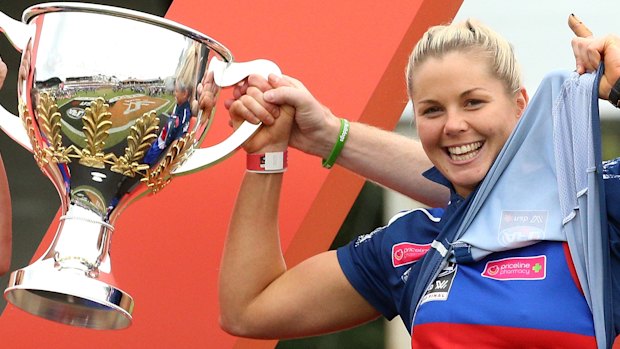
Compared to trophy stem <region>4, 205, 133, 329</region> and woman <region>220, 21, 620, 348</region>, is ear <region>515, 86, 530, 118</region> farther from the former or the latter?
trophy stem <region>4, 205, 133, 329</region>

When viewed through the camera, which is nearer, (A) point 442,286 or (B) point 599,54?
(B) point 599,54

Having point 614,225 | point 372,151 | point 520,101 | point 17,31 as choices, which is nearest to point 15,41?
point 17,31

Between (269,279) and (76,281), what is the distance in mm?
419

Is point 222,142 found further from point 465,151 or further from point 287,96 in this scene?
point 465,151

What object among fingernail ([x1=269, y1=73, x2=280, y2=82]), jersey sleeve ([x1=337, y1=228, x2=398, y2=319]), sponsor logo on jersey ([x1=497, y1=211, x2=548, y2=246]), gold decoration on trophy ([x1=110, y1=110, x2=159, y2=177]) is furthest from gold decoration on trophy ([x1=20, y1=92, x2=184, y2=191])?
sponsor logo on jersey ([x1=497, y1=211, x2=548, y2=246])

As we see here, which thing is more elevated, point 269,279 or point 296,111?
point 296,111

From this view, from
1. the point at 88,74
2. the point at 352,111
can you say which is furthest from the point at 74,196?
the point at 352,111

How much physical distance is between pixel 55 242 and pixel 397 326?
4.17ft

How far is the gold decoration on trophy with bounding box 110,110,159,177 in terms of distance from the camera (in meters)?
1.62

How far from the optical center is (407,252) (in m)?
1.78

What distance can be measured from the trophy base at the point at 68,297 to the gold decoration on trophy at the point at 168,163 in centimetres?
17


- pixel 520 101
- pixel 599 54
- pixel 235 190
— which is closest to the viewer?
pixel 599 54

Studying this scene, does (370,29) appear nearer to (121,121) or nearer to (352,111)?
(352,111)

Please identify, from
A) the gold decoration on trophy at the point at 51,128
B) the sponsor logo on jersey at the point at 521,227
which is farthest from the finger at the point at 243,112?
the sponsor logo on jersey at the point at 521,227
